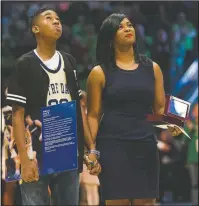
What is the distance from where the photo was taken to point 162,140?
11.1m

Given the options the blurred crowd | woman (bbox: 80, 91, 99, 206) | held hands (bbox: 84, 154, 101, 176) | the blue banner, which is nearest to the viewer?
the blue banner

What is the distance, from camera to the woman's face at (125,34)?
17.2 ft

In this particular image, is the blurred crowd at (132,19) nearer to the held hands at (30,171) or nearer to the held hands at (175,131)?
the held hands at (175,131)

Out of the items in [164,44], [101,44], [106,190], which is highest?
[164,44]

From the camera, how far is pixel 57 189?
16.5 feet

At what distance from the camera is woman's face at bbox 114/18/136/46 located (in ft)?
17.2

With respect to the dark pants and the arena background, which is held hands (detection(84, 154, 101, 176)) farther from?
the arena background

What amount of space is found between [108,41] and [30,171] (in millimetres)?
1034

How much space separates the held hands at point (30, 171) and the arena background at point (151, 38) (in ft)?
17.1

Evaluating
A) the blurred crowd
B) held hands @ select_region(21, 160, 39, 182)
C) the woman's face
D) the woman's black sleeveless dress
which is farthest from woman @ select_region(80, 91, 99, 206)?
held hands @ select_region(21, 160, 39, 182)

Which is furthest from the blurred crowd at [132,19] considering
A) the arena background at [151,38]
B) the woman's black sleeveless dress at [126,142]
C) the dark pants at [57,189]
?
the dark pants at [57,189]

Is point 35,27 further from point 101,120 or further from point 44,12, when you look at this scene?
point 101,120

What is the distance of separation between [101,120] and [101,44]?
1.67ft

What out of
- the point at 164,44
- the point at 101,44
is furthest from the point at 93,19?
the point at 101,44
